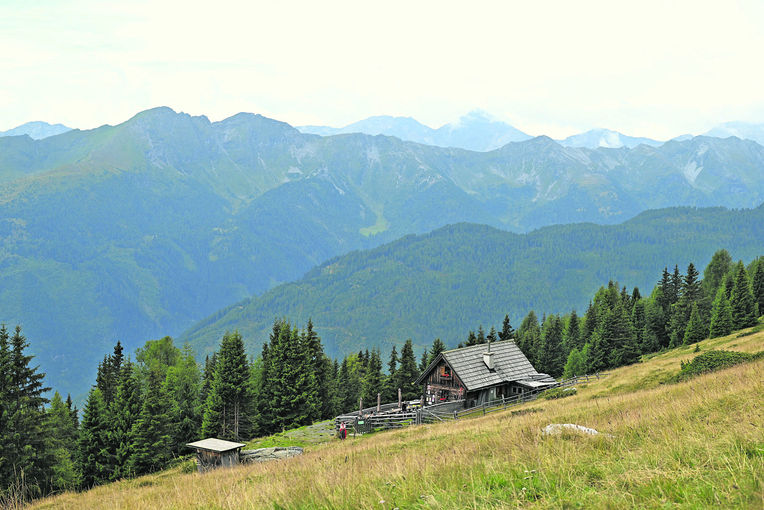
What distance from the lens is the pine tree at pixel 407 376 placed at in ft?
226

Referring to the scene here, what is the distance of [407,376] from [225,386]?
97.4 feet

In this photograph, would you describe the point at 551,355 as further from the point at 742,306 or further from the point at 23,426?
the point at 23,426

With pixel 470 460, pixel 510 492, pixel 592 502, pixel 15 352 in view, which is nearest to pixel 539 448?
pixel 470 460

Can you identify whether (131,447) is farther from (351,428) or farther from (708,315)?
(708,315)

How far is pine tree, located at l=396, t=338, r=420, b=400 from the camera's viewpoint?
68750 millimetres

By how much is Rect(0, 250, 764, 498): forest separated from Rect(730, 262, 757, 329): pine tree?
0.49 feet

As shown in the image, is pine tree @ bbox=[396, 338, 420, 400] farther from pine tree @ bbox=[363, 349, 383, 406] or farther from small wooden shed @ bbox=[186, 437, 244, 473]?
small wooden shed @ bbox=[186, 437, 244, 473]

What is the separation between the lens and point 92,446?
39.2m

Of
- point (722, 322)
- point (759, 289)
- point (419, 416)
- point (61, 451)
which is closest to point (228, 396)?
point (61, 451)

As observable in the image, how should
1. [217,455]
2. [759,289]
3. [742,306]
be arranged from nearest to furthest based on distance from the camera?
1. [217,455]
2. [742,306]
3. [759,289]

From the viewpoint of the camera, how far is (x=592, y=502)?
5.52 metres

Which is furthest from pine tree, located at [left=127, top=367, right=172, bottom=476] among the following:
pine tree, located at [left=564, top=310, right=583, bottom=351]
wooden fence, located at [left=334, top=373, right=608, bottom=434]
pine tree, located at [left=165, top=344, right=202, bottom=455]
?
pine tree, located at [left=564, top=310, right=583, bottom=351]

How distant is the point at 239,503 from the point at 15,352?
3474 centimetres

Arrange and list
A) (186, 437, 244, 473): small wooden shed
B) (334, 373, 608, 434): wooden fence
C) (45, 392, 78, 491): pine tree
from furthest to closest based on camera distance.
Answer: (334, 373, 608, 434): wooden fence < (45, 392, 78, 491): pine tree < (186, 437, 244, 473): small wooden shed
